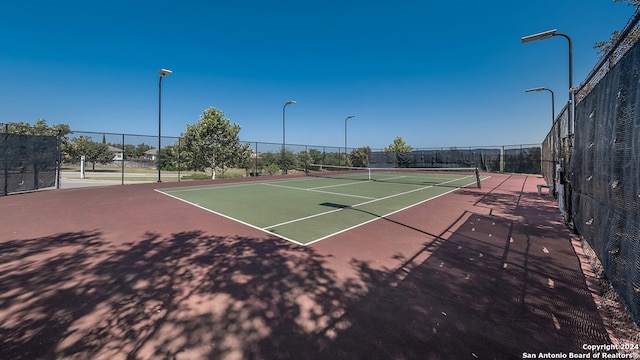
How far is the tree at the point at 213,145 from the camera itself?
22.7m

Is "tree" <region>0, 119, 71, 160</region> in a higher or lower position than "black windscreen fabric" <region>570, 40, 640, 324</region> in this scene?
higher

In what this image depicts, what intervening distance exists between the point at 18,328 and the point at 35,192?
13.7 meters

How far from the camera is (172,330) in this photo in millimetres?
2482

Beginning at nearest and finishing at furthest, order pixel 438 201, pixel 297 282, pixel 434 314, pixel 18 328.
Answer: pixel 18 328 < pixel 434 314 < pixel 297 282 < pixel 438 201

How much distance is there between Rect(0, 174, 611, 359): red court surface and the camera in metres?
2.31

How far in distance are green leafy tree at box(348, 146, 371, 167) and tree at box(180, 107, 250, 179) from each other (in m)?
18.6

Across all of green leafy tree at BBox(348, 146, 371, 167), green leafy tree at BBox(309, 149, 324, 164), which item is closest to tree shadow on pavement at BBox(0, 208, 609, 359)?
green leafy tree at BBox(309, 149, 324, 164)

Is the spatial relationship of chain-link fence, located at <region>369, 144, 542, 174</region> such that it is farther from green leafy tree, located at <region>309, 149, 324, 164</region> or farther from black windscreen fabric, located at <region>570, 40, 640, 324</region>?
black windscreen fabric, located at <region>570, 40, 640, 324</region>

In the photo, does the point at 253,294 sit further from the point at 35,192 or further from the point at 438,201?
the point at 35,192

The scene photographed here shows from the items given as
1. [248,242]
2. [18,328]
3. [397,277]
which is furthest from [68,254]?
[397,277]

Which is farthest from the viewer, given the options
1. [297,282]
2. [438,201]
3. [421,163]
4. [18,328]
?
[421,163]

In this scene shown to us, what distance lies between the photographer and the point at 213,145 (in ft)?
77.2

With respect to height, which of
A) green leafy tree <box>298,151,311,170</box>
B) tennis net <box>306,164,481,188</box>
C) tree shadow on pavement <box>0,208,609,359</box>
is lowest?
tree shadow on pavement <box>0,208,609,359</box>

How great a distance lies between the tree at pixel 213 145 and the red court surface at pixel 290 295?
17494mm
